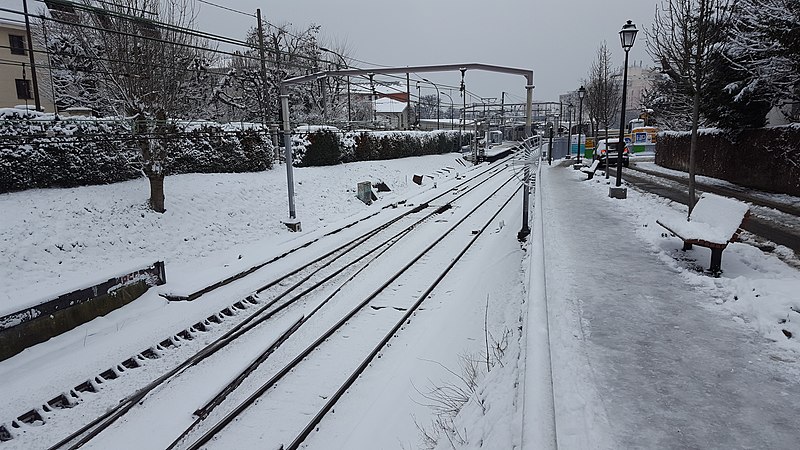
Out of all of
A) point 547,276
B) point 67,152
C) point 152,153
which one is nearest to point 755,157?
point 547,276

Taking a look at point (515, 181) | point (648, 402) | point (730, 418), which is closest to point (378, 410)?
point (648, 402)

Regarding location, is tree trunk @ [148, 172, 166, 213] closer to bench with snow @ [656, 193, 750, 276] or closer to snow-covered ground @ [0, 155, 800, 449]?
snow-covered ground @ [0, 155, 800, 449]

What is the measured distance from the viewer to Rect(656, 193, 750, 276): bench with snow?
6965 mm

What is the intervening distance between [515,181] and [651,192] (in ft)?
38.9

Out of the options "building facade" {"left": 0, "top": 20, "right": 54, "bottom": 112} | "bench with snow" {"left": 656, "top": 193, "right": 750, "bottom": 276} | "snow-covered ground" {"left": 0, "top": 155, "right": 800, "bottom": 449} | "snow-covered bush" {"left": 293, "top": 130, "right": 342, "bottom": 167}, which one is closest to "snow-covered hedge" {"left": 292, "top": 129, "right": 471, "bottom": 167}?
"snow-covered bush" {"left": 293, "top": 130, "right": 342, "bottom": 167}

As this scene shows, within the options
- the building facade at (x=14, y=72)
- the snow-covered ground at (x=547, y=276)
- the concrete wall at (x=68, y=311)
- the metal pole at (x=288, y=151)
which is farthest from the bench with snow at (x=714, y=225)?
the building facade at (x=14, y=72)

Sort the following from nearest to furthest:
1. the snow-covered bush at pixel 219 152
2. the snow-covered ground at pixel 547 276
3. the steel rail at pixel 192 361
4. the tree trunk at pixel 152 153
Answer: the snow-covered ground at pixel 547 276, the steel rail at pixel 192 361, the tree trunk at pixel 152 153, the snow-covered bush at pixel 219 152

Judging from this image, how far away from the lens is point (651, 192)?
57.3 ft

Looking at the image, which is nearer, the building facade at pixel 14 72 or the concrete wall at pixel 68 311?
the concrete wall at pixel 68 311

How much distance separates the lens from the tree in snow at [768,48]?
1224cm

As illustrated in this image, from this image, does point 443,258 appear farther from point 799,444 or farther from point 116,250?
point 799,444

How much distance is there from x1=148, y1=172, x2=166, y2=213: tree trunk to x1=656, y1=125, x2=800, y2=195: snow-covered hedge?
19.0m

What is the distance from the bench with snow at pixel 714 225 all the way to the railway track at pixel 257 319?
6.57 m

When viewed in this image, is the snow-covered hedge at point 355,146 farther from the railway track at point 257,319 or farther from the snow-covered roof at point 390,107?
the snow-covered roof at point 390,107
